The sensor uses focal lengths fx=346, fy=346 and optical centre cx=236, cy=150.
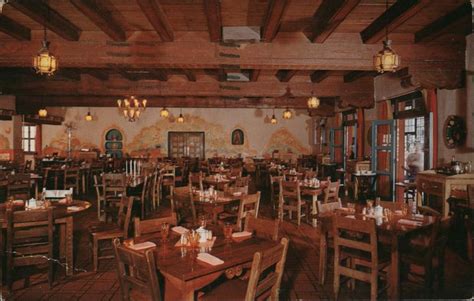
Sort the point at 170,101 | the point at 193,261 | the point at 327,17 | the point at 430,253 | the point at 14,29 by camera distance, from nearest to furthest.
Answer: the point at 193,261, the point at 430,253, the point at 327,17, the point at 14,29, the point at 170,101

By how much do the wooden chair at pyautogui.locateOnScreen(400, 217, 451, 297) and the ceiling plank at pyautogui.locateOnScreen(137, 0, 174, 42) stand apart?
3.79m

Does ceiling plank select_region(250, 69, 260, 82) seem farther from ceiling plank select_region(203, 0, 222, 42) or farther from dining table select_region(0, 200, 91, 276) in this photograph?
dining table select_region(0, 200, 91, 276)

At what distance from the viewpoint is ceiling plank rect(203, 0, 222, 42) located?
4020 mm

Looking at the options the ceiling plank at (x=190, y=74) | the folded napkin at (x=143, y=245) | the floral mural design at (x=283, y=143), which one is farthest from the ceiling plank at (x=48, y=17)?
the floral mural design at (x=283, y=143)

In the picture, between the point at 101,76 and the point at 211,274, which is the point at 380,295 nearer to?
the point at 211,274

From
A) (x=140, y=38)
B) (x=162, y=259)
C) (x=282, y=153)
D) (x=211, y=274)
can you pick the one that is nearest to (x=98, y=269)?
(x=162, y=259)

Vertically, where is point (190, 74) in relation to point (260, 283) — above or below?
above

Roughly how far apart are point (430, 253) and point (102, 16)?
4.76 meters

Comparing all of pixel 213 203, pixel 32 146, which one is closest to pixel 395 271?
pixel 213 203

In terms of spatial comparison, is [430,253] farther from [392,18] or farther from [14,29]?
[14,29]

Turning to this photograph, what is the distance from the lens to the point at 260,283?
2.27 meters

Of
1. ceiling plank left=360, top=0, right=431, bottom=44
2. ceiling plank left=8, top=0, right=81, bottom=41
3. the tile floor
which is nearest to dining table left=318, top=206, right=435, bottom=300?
the tile floor

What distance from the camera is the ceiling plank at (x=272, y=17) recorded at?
13.3ft

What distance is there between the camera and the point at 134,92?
9734mm
